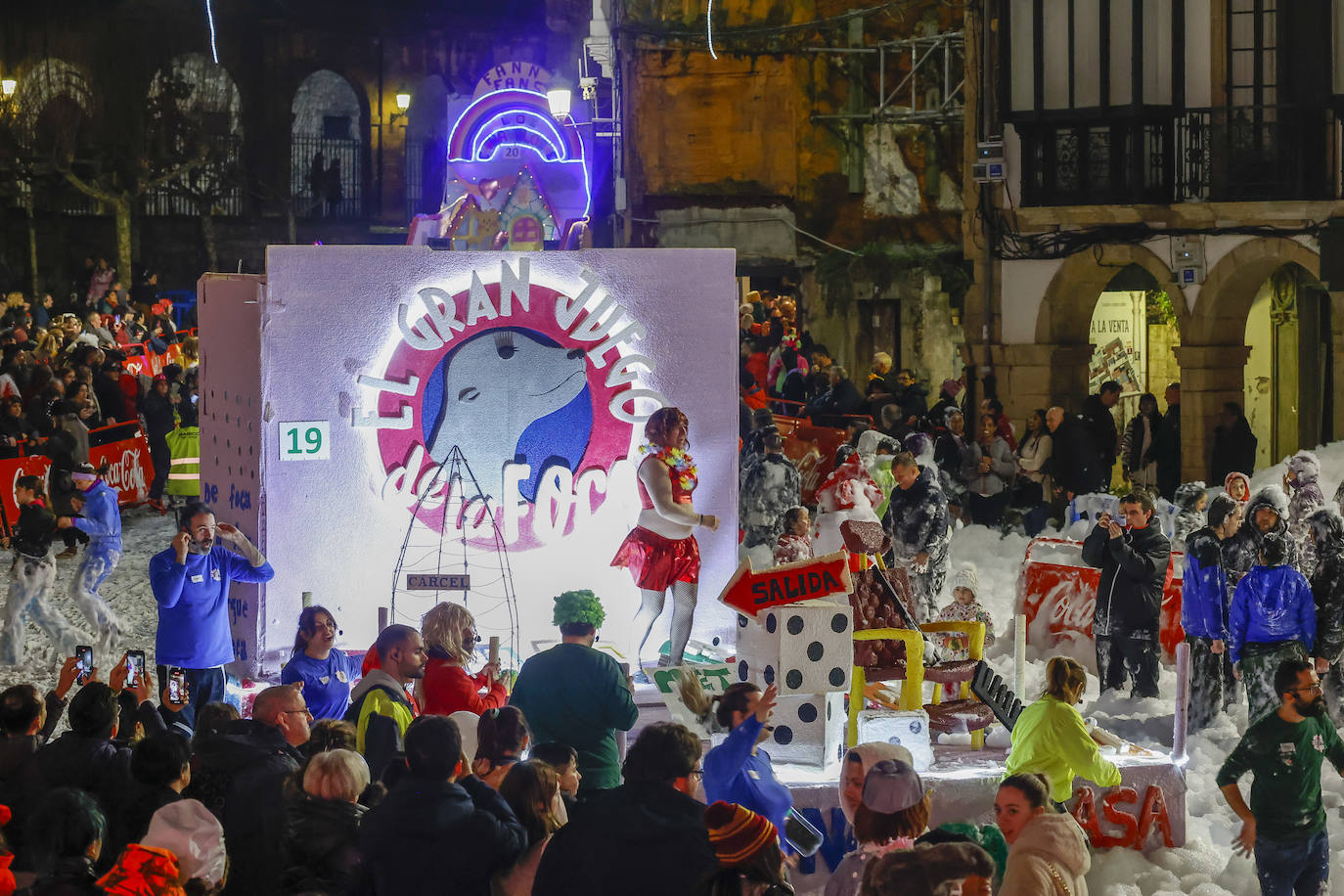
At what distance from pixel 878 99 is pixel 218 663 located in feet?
68.8

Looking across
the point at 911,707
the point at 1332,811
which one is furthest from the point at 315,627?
the point at 1332,811

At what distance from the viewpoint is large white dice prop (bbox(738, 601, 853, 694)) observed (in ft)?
29.1

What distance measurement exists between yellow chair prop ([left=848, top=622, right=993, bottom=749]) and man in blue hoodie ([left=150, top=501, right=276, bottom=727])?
11.5 ft

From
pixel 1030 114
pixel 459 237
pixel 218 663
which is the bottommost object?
pixel 218 663

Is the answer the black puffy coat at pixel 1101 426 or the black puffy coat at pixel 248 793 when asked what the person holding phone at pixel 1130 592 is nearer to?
the black puffy coat at pixel 248 793

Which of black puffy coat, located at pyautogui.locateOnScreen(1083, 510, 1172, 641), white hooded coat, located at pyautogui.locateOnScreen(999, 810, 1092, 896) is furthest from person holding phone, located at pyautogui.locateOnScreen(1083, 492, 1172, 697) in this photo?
white hooded coat, located at pyautogui.locateOnScreen(999, 810, 1092, 896)

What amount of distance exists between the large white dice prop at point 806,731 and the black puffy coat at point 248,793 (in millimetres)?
2899

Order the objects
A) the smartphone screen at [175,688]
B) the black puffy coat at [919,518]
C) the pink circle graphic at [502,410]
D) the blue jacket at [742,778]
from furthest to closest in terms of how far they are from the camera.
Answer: the black puffy coat at [919,518] < the pink circle graphic at [502,410] < the smartphone screen at [175,688] < the blue jacket at [742,778]

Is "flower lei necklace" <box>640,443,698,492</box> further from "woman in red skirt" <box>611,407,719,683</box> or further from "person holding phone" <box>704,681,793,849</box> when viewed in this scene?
"person holding phone" <box>704,681,793,849</box>

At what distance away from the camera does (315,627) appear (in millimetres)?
8562

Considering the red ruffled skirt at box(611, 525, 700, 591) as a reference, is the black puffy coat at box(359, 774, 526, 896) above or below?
below

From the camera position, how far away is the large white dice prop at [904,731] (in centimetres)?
942

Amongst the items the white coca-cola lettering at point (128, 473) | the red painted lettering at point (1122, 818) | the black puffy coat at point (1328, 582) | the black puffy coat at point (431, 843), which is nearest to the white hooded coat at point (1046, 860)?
the black puffy coat at point (431, 843)

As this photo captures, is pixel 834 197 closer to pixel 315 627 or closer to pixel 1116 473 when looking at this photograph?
pixel 1116 473
